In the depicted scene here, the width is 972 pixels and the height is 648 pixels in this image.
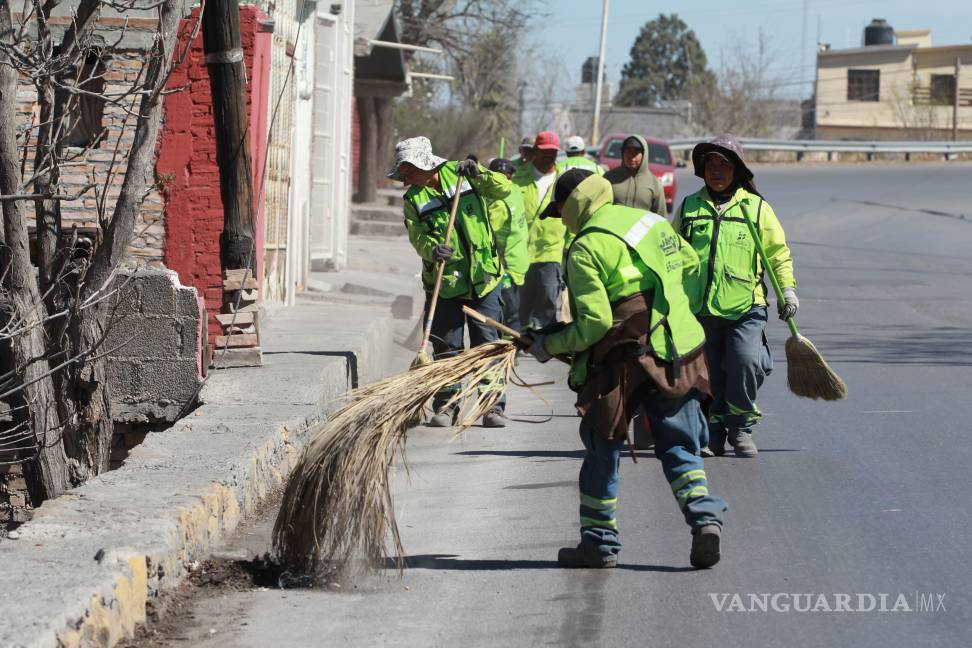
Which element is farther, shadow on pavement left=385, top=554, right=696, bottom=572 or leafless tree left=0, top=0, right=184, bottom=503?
leafless tree left=0, top=0, right=184, bottom=503

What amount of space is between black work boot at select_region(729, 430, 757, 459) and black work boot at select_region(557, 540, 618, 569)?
8.15 feet

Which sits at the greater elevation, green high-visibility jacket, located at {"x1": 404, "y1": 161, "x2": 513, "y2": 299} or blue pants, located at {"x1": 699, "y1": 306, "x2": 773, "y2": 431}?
green high-visibility jacket, located at {"x1": 404, "y1": 161, "x2": 513, "y2": 299}

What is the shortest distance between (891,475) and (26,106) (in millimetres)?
7253

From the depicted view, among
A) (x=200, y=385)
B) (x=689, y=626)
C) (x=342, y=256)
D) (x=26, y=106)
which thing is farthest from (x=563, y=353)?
(x=342, y=256)

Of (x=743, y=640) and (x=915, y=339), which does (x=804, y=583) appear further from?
(x=915, y=339)

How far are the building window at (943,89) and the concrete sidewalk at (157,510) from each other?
58.9 metres

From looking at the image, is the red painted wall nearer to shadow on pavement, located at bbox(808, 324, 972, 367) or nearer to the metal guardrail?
shadow on pavement, located at bbox(808, 324, 972, 367)

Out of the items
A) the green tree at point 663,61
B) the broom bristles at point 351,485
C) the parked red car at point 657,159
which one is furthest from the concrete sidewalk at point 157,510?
the green tree at point 663,61

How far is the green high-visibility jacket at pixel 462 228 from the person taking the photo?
915 cm

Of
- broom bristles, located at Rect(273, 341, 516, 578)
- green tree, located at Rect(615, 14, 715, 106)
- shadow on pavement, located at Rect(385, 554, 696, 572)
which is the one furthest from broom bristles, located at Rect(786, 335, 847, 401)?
green tree, located at Rect(615, 14, 715, 106)

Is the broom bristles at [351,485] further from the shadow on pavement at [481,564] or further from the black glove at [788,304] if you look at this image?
the black glove at [788,304]

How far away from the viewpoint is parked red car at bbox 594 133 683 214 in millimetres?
28016

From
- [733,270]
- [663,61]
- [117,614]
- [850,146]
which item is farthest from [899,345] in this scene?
[663,61]

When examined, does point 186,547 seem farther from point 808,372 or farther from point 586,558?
point 808,372
